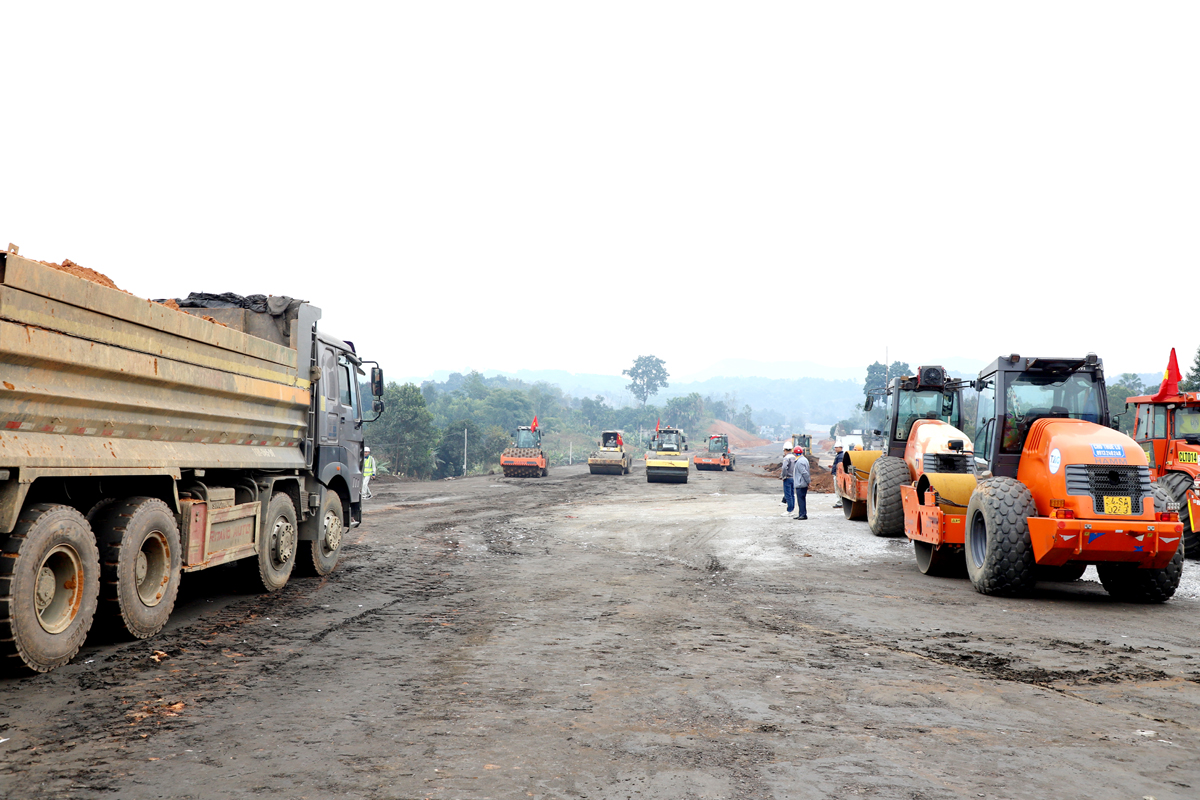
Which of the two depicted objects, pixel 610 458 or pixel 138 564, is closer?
pixel 138 564

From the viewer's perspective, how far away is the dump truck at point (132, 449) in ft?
17.3

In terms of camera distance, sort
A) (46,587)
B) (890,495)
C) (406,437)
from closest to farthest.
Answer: (46,587)
(890,495)
(406,437)

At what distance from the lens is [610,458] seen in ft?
130

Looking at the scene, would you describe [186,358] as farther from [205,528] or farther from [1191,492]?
[1191,492]

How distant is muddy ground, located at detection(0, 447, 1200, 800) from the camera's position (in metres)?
4.16

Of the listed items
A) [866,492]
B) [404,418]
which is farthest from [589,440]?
[866,492]

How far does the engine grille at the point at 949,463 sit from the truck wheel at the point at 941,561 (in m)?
1.09

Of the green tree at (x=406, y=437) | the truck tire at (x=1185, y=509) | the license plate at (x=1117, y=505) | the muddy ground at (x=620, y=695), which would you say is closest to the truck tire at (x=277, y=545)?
the muddy ground at (x=620, y=695)

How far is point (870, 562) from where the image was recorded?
495 inches

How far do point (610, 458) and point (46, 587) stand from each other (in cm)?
3435

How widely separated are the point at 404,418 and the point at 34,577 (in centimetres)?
4615

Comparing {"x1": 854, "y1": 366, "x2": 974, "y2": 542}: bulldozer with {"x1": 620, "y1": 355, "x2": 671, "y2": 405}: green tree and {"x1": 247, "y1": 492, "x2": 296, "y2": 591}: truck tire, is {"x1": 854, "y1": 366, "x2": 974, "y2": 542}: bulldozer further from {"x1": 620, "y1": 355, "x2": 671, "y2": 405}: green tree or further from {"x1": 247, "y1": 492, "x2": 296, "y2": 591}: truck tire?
{"x1": 620, "y1": 355, "x2": 671, "y2": 405}: green tree

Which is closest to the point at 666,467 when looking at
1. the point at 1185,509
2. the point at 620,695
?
the point at 1185,509

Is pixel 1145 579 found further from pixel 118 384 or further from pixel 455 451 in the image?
pixel 455 451
